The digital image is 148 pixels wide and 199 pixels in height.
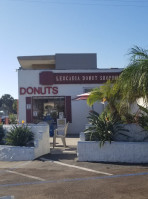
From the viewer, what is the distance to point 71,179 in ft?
23.0

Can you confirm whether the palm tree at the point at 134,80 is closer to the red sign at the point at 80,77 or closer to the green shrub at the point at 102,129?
the green shrub at the point at 102,129

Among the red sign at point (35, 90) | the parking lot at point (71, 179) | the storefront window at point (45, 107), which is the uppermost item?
the red sign at point (35, 90)

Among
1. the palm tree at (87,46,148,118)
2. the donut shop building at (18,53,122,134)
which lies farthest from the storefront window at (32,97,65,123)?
the palm tree at (87,46,148,118)

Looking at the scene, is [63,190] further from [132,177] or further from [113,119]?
[113,119]

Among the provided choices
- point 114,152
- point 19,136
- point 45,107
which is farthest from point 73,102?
point 114,152

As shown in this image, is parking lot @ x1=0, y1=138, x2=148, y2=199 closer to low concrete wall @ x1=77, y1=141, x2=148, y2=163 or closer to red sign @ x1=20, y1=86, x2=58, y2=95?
low concrete wall @ x1=77, y1=141, x2=148, y2=163

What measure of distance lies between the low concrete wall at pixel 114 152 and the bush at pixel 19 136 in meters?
2.31

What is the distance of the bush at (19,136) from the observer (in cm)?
1046

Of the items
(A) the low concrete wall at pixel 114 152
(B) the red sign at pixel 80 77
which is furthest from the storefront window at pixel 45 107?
(A) the low concrete wall at pixel 114 152

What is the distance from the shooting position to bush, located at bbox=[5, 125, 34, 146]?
412 inches

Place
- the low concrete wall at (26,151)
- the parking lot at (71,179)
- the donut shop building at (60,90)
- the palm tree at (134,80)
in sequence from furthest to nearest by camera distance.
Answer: the donut shop building at (60,90) → the low concrete wall at (26,151) → the palm tree at (134,80) → the parking lot at (71,179)

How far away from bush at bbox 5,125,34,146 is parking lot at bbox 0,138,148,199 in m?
1.20

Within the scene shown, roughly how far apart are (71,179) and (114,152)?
8.25 ft

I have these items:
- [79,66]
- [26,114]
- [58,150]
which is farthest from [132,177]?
[79,66]
